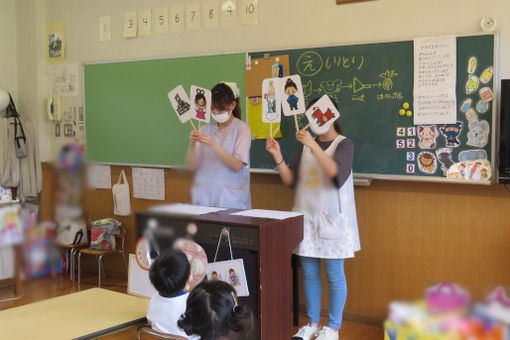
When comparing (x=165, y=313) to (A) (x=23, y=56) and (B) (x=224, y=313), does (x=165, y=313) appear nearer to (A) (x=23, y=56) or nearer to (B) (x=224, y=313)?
(B) (x=224, y=313)

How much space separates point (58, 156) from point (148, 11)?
11.3 ft

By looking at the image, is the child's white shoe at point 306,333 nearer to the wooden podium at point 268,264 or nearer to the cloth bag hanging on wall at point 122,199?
the wooden podium at point 268,264

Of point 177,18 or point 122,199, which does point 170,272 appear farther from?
point 177,18

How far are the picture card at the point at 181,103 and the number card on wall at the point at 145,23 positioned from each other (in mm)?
3113

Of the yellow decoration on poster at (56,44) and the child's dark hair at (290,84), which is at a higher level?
the yellow decoration on poster at (56,44)

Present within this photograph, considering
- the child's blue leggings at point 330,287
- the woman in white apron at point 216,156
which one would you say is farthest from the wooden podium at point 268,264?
the woman in white apron at point 216,156

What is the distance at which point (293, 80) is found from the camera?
0.84 metres

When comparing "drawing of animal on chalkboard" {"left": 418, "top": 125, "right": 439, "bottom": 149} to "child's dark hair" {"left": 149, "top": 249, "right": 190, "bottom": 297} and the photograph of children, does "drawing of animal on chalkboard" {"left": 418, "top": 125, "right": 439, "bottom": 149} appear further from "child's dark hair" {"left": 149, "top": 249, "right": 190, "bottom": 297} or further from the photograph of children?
"child's dark hair" {"left": 149, "top": 249, "right": 190, "bottom": 297}

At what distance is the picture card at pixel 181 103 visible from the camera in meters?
0.61

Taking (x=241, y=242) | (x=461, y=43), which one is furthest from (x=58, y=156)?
(x=461, y=43)

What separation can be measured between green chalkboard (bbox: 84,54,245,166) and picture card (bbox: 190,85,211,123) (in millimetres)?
43

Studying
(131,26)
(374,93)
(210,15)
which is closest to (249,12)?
(210,15)

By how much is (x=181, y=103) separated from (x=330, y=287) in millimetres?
2220

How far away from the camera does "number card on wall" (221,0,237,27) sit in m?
3.44
